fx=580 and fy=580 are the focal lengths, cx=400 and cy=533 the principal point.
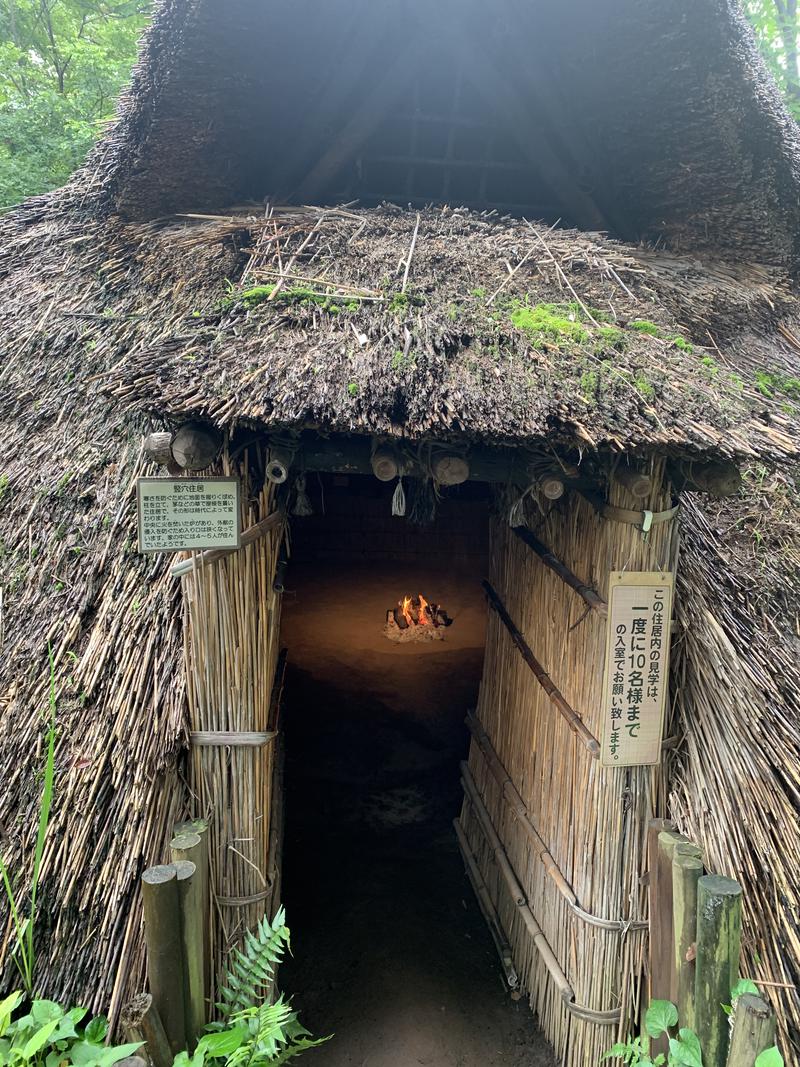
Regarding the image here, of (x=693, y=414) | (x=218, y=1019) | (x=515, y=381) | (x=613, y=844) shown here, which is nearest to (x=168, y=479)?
(x=515, y=381)

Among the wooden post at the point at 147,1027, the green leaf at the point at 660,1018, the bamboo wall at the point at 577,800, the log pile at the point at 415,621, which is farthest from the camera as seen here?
the log pile at the point at 415,621

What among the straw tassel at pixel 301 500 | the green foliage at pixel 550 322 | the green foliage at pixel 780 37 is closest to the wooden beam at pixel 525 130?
the green foliage at pixel 550 322

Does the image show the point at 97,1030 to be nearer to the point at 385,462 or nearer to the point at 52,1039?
the point at 52,1039

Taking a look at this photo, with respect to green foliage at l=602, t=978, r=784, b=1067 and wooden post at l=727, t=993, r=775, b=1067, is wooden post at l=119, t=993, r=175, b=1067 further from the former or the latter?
wooden post at l=727, t=993, r=775, b=1067

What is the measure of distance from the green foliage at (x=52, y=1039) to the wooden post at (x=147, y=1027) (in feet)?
0.27

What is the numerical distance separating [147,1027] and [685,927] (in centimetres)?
192

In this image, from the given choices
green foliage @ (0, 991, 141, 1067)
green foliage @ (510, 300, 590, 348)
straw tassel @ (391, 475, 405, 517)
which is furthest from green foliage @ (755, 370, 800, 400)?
green foliage @ (0, 991, 141, 1067)

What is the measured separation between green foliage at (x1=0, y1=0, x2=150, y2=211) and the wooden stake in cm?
643

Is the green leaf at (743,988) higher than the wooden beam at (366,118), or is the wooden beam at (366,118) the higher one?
the wooden beam at (366,118)

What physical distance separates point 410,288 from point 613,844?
281cm

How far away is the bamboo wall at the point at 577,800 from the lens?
2.64m

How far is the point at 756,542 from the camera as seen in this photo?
3189mm

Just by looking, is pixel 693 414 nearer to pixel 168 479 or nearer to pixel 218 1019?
pixel 168 479

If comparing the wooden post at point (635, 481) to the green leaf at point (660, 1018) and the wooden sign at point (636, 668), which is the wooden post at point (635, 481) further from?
the green leaf at point (660, 1018)
